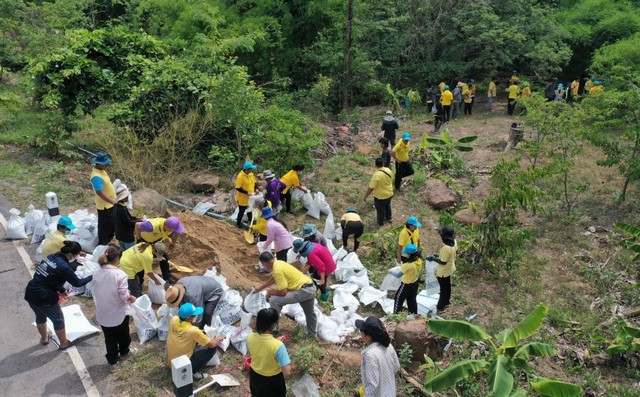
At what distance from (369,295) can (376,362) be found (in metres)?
3.29

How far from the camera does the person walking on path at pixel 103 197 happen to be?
325 inches

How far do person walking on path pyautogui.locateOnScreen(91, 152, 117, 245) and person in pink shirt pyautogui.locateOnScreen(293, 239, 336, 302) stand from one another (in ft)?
10.2

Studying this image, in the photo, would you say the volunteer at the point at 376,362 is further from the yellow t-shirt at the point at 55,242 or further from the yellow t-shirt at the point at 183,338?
the yellow t-shirt at the point at 55,242

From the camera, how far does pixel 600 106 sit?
451 inches

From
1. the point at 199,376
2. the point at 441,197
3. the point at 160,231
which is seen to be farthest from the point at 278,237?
the point at 441,197

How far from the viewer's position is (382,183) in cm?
1045

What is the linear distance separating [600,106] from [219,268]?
347 inches

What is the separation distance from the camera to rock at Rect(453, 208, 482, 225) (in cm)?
1099

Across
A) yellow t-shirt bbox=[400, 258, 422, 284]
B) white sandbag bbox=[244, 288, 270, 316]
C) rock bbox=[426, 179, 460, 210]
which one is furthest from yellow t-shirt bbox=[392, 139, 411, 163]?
white sandbag bbox=[244, 288, 270, 316]

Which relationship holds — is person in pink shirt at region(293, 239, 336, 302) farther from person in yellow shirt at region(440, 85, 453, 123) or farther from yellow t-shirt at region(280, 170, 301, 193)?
person in yellow shirt at region(440, 85, 453, 123)

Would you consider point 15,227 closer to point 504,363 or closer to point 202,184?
point 202,184

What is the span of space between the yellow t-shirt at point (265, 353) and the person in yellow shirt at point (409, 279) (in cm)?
280

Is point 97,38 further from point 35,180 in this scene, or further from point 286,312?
point 286,312

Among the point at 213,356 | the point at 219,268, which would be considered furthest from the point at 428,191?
the point at 213,356
